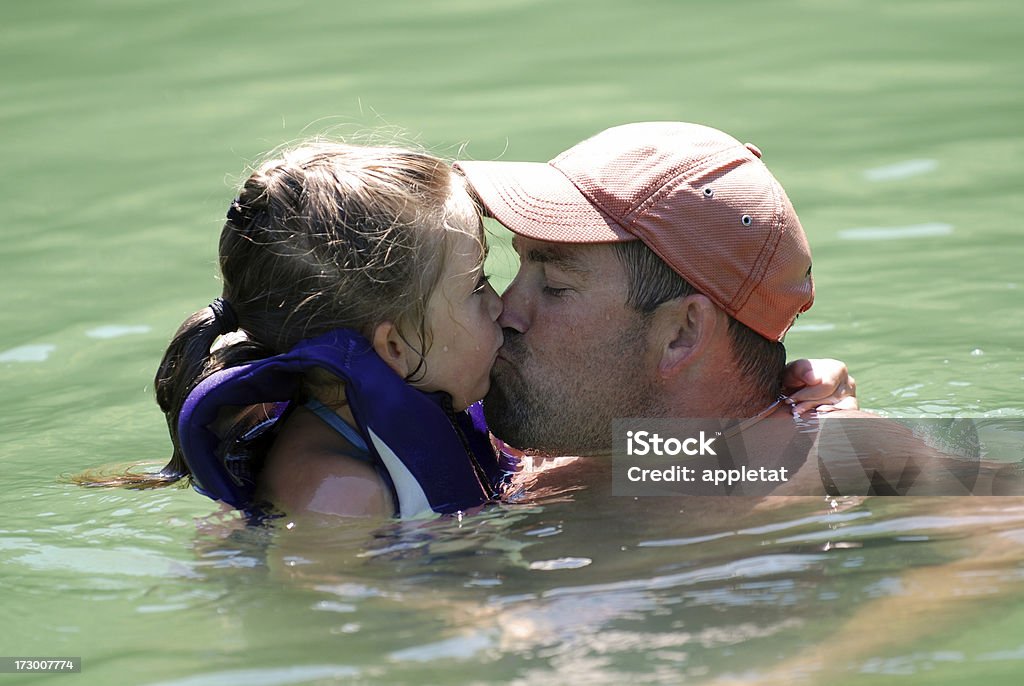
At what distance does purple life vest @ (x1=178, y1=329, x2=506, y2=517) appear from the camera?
3912mm

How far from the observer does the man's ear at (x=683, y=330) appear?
429 cm

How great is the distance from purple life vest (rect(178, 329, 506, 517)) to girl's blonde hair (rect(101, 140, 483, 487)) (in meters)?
0.10

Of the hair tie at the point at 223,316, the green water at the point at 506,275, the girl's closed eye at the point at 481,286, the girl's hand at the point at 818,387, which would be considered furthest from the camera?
the girl's hand at the point at 818,387

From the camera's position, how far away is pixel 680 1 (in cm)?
1041

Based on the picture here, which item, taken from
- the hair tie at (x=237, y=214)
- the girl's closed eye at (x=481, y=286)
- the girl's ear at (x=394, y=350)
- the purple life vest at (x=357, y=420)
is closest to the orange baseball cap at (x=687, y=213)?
the girl's closed eye at (x=481, y=286)

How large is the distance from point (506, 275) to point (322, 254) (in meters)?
3.51

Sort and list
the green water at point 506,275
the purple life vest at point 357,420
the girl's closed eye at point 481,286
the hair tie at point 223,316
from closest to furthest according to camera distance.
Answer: the green water at point 506,275 < the purple life vest at point 357,420 < the hair tie at point 223,316 < the girl's closed eye at point 481,286

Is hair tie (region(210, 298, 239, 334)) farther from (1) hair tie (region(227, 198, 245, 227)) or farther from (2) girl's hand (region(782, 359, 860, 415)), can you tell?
(2) girl's hand (region(782, 359, 860, 415))

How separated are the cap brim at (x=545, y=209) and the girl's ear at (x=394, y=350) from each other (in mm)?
452

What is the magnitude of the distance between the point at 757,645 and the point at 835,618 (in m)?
0.25

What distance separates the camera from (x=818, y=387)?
446cm

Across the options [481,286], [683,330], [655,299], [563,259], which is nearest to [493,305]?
[481,286]

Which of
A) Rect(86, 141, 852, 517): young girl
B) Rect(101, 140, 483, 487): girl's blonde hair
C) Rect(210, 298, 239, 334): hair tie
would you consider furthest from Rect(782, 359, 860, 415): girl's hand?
Rect(210, 298, 239, 334): hair tie

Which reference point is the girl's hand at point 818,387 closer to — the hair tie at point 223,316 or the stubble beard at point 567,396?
the stubble beard at point 567,396
